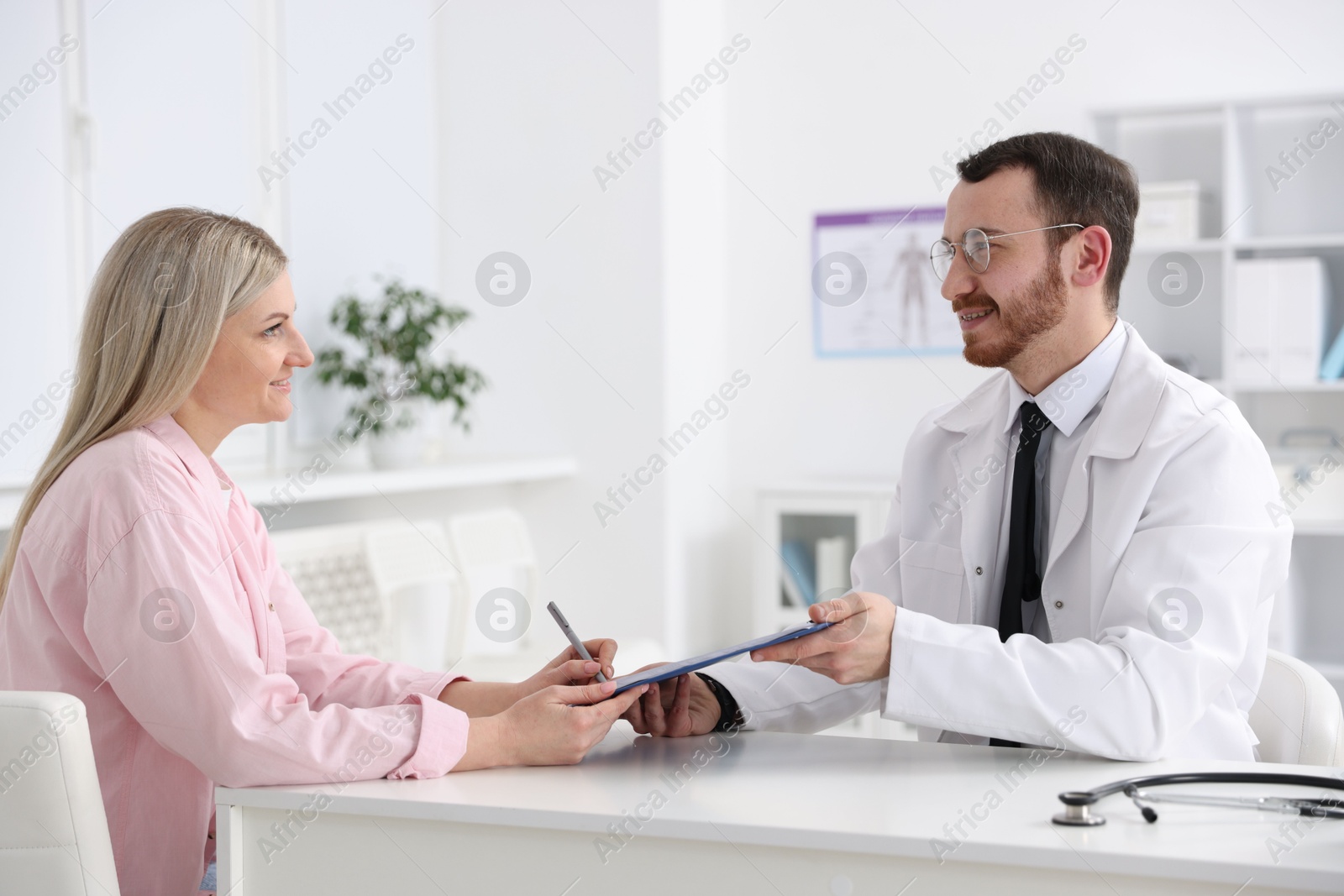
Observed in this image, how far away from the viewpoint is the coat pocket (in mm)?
1713

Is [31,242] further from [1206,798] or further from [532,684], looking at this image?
[1206,798]

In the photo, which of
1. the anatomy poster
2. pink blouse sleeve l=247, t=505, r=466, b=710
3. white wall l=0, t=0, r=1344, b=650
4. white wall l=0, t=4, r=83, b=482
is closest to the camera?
pink blouse sleeve l=247, t=505, r=466, b=710

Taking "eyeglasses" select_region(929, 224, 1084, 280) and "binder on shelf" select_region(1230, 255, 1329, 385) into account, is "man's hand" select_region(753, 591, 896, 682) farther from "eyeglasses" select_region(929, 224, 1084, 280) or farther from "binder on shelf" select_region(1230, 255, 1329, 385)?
"binder on shelf" select_region(1230, 255, 1329, 385)

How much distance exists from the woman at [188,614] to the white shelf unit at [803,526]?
117 inches

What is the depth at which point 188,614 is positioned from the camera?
1246 millimetres

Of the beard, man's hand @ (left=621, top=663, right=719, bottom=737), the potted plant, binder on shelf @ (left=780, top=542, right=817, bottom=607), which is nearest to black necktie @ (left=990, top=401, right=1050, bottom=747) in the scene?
the beard

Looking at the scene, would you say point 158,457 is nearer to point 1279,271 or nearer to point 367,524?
point 367,524

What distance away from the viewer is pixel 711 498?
486 centimetres

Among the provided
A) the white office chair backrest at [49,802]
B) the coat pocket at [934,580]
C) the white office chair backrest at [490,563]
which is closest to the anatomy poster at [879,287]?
the white office chair backrest at [490,563]

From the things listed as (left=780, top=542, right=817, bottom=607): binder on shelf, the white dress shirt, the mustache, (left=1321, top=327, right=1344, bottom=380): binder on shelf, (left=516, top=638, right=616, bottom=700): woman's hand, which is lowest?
(left=780, top=542, right=817, bottom=607): binder on shelf

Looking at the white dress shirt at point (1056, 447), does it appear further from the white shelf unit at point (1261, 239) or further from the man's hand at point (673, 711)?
the white shelf unit at point (1261, 239)

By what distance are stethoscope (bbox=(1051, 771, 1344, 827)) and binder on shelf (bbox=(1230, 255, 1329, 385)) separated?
307 cm

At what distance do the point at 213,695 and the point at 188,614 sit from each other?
9 centimetres

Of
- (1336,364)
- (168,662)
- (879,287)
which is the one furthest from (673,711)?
(879,287)
